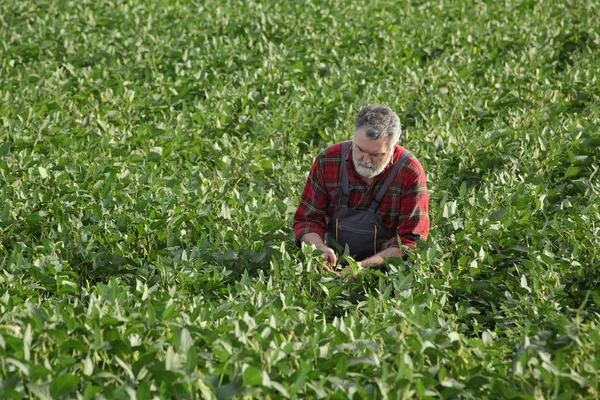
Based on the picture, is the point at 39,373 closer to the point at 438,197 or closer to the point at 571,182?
the point at 438,197

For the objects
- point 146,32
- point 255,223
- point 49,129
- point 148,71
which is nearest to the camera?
point 255,223

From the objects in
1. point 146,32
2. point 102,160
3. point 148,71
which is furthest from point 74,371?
point 146,32

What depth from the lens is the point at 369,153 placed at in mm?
4387

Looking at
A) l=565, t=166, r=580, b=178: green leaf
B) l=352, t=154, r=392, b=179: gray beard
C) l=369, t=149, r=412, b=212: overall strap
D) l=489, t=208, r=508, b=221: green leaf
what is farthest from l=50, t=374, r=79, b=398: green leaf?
l=565, t=166, r=580, b=178: green leaf

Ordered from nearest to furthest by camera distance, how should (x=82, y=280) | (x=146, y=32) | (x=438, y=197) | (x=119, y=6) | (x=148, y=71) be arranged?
(x=82, y=280) < (x=438, y=197) < (x=148, y=71) < (x=146, y=32) < (x=119, y=6)

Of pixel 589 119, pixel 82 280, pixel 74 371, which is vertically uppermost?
pixel 589 119

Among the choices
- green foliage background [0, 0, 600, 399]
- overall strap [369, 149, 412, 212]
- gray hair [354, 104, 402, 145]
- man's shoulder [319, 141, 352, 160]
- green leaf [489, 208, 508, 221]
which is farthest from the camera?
green leaf [489, 208, 508, 221]

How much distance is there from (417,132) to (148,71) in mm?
3196

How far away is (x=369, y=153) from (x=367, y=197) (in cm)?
38

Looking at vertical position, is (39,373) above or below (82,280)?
above

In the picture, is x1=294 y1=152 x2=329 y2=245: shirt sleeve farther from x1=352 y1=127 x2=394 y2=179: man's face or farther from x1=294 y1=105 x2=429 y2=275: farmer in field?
x1=352 y1=127 x2=394 y2=179: man's face

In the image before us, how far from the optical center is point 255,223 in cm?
496

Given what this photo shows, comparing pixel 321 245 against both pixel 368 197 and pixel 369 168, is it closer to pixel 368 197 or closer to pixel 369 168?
pixel 368 197

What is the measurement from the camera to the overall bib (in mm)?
4672
